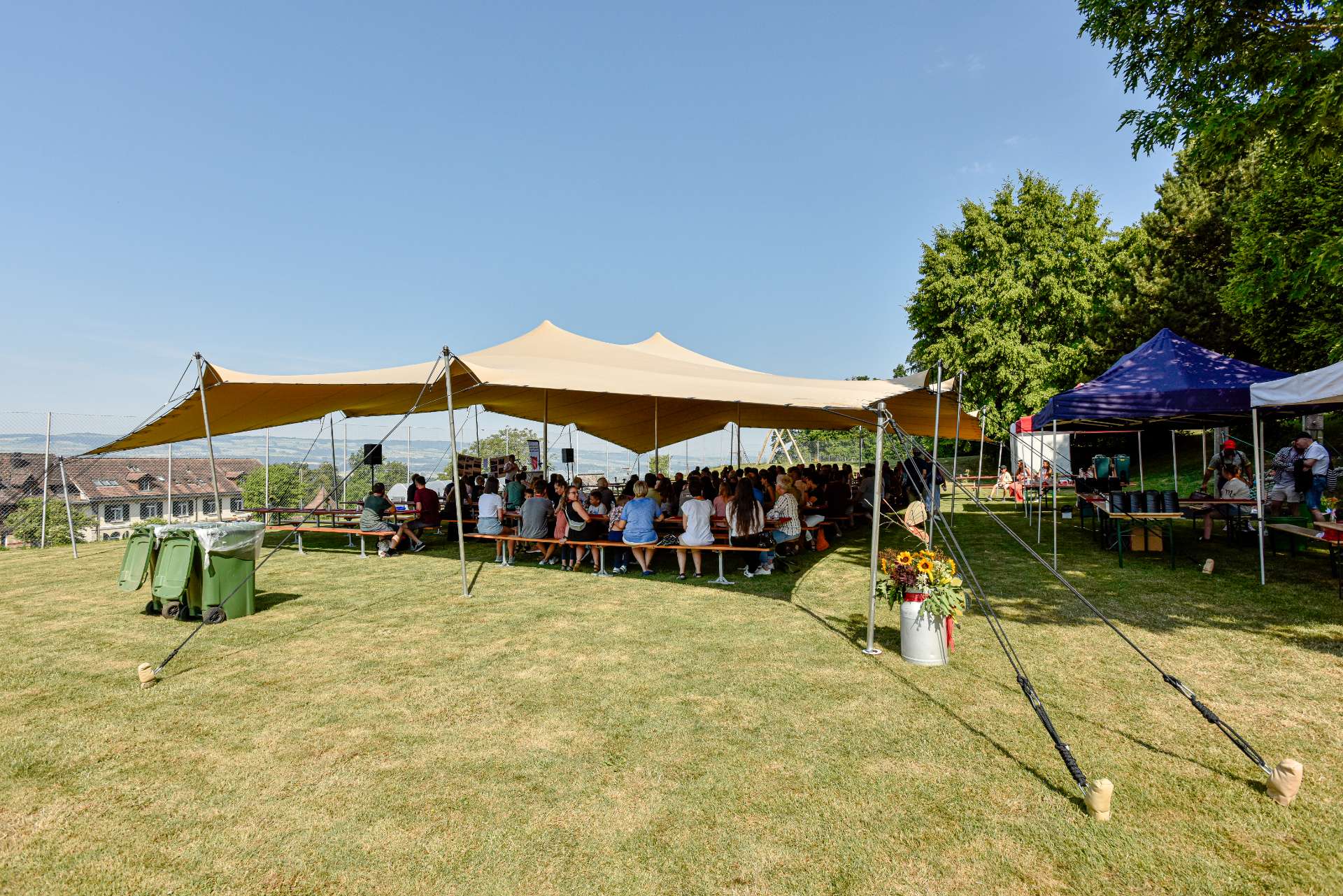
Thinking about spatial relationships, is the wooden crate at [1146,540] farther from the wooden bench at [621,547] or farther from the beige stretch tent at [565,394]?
the wooden bench at [621,547]

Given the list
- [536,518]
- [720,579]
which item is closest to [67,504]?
[536,518]

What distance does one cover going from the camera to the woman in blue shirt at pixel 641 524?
7832 millimetres

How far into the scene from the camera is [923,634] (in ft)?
14.8

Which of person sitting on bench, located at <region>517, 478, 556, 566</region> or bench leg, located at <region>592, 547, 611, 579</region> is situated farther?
person sitting on bench, located at <region>517, 478, 556, 566</region>

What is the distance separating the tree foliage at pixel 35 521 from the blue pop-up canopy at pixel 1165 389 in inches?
596

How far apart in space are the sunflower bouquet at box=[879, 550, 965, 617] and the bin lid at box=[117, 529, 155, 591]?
622cm

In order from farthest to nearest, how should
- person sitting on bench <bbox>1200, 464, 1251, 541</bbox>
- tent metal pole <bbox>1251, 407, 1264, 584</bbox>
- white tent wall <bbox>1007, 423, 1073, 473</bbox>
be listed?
white tent wall <bbox>1007, 423, 1073, 473</bbox> < person sitting on bench <bbox>1200, 464, 1251, 541</bbox> < tent metal pole <bbox>1251, 407, 1264, 584</bbox>

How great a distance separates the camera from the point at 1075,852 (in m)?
2.47

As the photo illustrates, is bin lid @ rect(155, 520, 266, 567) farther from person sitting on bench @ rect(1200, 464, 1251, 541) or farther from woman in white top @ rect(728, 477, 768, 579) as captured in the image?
person sitting on bench @ rect(1200, 464, 1251, 541)

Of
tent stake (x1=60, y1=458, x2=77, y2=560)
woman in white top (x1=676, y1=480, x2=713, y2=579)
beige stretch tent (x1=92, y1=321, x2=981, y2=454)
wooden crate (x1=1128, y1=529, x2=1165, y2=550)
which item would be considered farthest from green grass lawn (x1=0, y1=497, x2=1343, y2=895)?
tent stake (x1=60, y1=458, x2=77, y2=560)

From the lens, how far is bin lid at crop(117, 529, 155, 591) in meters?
5.76

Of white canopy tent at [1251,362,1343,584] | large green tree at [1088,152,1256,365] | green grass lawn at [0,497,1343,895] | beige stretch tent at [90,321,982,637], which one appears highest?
large green tree at [1088,152,1256,365]

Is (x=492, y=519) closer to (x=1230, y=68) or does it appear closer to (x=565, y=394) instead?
(x=565, y=394)

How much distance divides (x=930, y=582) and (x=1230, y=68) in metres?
6.07
